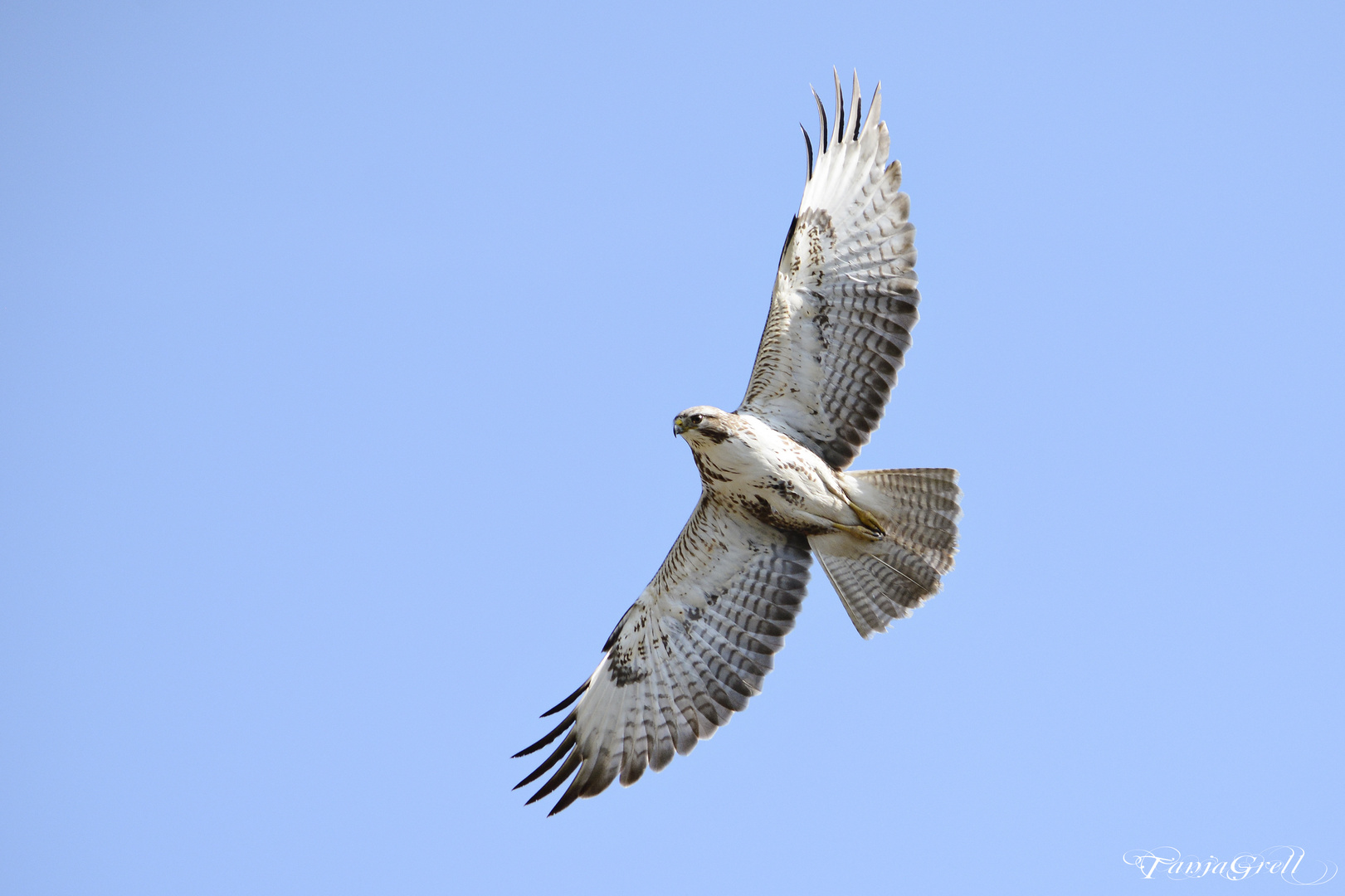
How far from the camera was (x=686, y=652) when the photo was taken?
8.66 meters

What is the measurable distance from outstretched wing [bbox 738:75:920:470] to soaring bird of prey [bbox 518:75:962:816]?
1cm

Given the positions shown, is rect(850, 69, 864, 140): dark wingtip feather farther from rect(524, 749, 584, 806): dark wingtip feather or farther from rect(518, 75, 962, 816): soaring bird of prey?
rect(524, 749, 584, 806): dark wingtip feather

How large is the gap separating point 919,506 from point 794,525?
2.93 feet

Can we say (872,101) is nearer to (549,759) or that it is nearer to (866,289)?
(866,289)

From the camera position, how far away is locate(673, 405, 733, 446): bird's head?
7922 millimetres

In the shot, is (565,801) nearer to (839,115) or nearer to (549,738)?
(549,738)

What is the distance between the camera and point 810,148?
332 inches

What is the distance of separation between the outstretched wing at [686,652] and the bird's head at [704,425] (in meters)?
0.67

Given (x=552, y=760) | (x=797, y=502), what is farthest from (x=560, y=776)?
(x=797, y=502)

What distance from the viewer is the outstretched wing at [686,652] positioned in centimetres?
838

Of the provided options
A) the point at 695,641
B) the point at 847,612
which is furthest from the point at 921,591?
the point at 695,641

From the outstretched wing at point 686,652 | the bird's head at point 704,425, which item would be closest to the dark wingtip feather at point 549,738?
the outstretched wing at point 686,652

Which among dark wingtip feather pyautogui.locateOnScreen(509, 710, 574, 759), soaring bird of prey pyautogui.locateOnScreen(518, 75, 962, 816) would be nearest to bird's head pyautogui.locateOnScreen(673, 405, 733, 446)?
soaring bird of prey pyautogui.locateOnScreen(518, 75, 962, 816)

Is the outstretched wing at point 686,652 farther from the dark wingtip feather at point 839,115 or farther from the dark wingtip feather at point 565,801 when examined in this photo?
Answer: the dark wingtip feather at point 839,115
